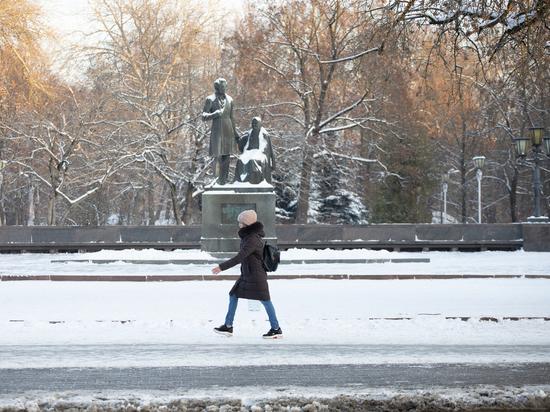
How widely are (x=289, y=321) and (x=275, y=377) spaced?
2.71 m

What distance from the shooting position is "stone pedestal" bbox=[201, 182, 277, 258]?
A: 55.2 ft

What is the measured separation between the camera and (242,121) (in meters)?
30.9

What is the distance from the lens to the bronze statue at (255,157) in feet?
56.6

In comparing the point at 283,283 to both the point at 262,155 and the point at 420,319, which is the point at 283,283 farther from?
the point at 262,155

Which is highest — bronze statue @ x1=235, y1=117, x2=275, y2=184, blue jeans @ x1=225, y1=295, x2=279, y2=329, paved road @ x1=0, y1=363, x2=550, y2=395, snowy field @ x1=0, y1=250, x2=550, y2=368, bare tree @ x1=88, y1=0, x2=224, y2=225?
bare tree @ x1=88, y1=0, x2=224, y2=225

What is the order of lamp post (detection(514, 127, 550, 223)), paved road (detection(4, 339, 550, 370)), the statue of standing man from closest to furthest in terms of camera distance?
paved road (detection(4, 339, 550, 370)), the statue of standing man, lamp post (detection(514, 127, 550, 223))

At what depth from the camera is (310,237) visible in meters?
22.4

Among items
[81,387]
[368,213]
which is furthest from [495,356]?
[368,213]

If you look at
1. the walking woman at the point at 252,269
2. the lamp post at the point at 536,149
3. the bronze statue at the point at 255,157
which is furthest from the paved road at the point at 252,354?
the lamp post at the point at 536,149

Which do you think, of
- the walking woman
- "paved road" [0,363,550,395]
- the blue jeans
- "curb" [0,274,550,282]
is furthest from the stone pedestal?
"paved road" [0,363,550,395]

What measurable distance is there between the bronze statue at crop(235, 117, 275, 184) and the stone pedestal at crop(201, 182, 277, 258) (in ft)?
1.52

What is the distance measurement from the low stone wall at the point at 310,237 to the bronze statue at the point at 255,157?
4.92m

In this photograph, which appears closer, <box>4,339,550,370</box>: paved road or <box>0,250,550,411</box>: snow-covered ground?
<box>0,250,550,411</box>: snow-covered ground

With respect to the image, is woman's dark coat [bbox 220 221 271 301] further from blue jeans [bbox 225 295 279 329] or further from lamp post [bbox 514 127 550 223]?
lamp post [bbox 514 127 550 223]
